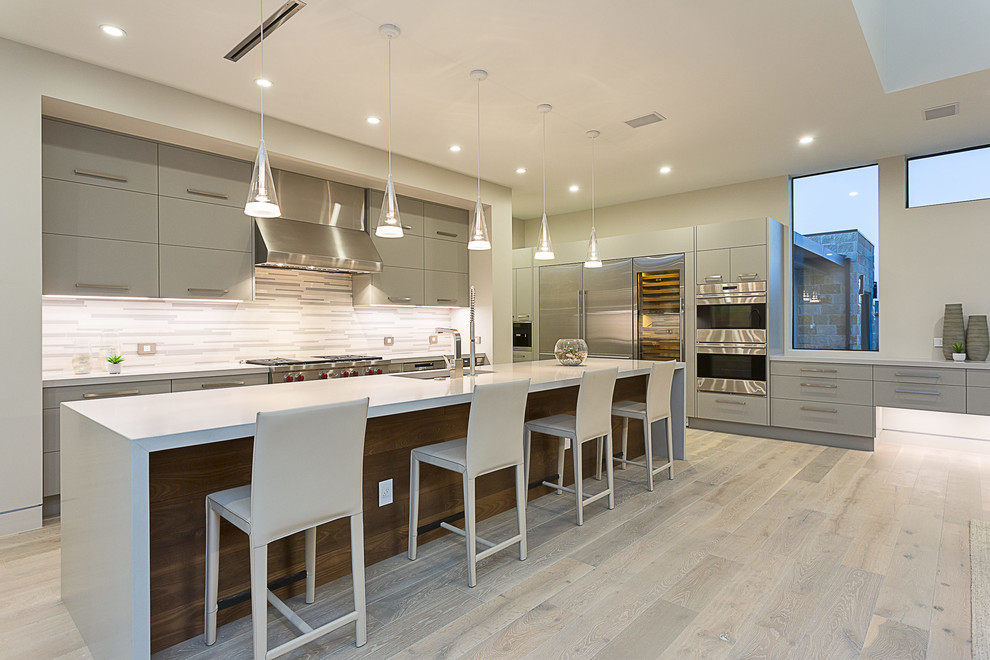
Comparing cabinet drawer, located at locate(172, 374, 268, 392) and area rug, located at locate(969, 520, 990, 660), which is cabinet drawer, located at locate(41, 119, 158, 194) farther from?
area rug, located at locate(969, 520, 990, 660)

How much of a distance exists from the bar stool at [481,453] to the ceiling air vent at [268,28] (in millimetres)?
2063

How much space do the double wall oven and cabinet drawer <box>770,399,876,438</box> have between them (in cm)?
25

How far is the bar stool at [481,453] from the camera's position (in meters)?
2.28

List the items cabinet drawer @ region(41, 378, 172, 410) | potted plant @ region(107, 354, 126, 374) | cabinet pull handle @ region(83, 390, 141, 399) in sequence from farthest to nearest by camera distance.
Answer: potted plant @ region(107, 354, 126, 374) → cabinet pull handle @ region(83, 390, 141, 399) → cabinet drawer @ region(41, 378, 172, 410)

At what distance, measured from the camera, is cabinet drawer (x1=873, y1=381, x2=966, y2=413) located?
438cm

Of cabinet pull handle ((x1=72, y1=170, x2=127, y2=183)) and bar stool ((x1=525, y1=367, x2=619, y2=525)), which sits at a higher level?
cabinet pull handle ((x1=72, y1=170, x2=127, y2=183))

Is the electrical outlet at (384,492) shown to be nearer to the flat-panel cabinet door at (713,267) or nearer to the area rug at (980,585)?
the area rug at (980,585)

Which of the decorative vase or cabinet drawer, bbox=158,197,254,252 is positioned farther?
the decorative vase

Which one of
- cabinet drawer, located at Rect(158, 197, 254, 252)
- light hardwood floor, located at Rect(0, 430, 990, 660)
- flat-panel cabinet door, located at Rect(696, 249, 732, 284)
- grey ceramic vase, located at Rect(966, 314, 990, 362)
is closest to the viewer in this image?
light hardwood floor, located at Rect(0, 430, 990, 660)

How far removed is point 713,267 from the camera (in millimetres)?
5527

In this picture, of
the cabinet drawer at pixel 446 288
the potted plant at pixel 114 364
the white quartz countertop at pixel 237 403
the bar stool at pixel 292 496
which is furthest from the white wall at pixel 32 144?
the cabinet drawer at pixel 446 288

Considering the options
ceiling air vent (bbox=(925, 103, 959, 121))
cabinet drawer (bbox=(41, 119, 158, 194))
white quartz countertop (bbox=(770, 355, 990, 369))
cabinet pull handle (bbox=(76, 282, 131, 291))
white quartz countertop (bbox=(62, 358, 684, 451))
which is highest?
ceiling air vent (bbox=(925, 103, 959, 121))

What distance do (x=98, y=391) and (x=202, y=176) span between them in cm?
169

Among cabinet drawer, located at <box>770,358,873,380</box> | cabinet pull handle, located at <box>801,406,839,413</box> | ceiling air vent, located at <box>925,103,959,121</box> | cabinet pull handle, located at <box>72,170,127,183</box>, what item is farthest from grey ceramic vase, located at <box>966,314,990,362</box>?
cabinet pull handle, located at <box>72,170,127,183</box>
